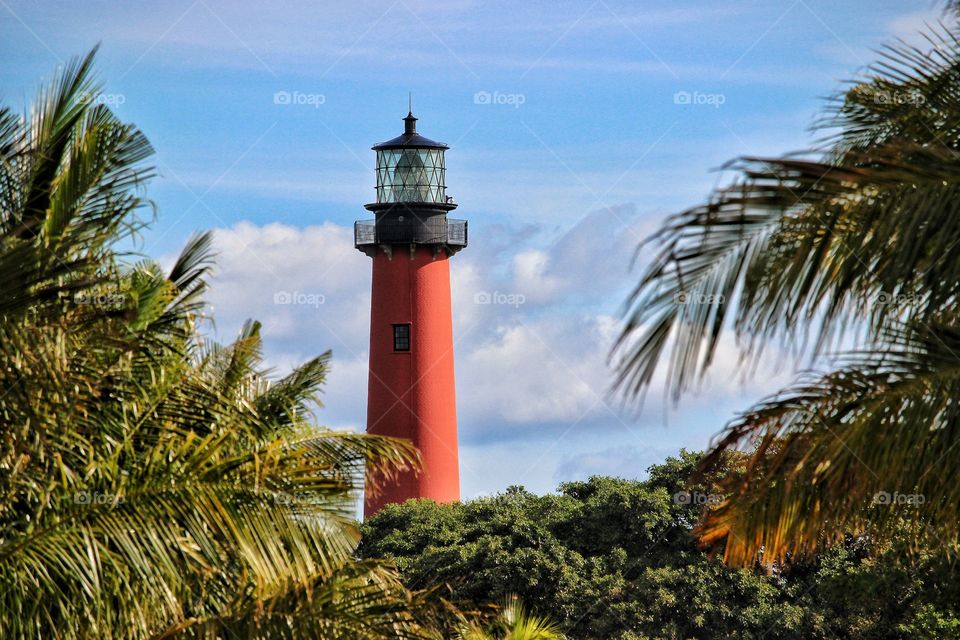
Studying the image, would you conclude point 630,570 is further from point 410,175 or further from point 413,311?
point 410,175

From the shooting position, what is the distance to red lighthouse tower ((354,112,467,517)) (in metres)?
37.5

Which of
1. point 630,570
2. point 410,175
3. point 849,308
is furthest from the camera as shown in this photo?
point 410,175

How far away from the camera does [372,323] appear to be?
38.4 m

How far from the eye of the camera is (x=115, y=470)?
338 inches

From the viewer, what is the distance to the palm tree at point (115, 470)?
312 inches

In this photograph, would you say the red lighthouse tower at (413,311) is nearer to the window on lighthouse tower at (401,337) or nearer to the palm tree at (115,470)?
the window on lighthouse tower at (401,337)

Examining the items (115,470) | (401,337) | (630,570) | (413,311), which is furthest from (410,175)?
(115,470)

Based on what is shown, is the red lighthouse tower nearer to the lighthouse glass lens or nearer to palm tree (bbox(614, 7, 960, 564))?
the lighthouse glass lens

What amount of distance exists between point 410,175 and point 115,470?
102 ft

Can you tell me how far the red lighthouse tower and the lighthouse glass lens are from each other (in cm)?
3

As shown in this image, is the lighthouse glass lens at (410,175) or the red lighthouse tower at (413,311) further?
the lighthouse glass lens at (410,175)

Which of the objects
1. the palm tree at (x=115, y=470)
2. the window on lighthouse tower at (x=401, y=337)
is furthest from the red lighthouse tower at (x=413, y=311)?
the palm tree at (x=115, y=470)

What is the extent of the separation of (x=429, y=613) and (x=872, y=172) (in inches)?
199

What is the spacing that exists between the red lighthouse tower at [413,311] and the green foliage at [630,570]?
5800mm
